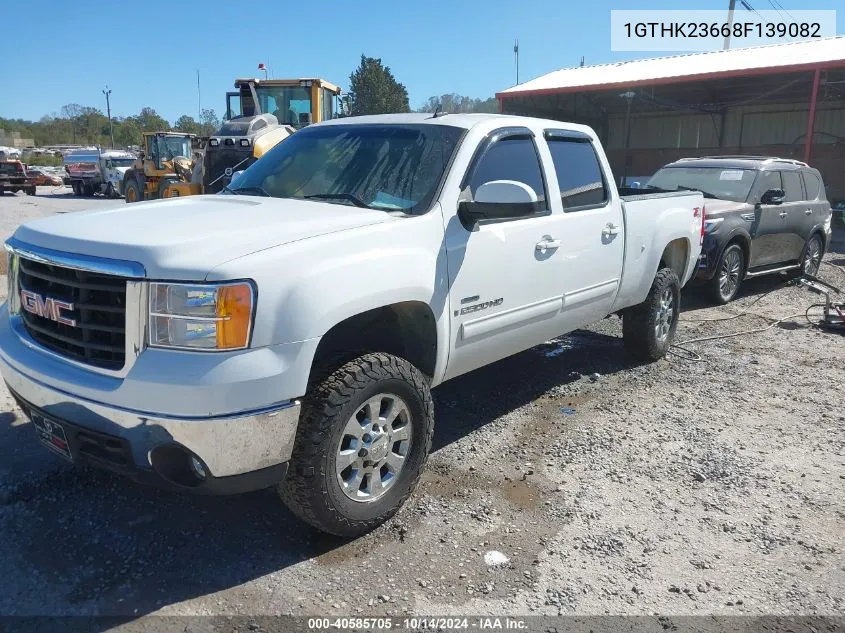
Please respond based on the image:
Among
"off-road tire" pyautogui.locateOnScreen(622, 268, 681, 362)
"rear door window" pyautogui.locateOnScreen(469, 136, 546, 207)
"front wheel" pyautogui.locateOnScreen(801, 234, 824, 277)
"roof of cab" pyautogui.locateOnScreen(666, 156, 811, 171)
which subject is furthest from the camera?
"front wheel" pyautogui.locateOnScreen(801, 234, 824, 277)

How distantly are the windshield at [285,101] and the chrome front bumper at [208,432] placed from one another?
45.4ft

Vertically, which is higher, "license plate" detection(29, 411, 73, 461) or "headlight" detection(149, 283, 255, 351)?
"headlight" detection(149, 283, 255, 351)

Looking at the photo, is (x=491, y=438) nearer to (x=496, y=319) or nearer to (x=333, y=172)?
(x=496, y=319)

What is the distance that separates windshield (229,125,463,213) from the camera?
3682 mm

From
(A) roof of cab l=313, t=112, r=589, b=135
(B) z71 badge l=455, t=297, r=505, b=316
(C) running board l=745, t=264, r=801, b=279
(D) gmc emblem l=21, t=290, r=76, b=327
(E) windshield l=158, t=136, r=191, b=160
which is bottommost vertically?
(C) running board l=745, t=264, r=801, b=279

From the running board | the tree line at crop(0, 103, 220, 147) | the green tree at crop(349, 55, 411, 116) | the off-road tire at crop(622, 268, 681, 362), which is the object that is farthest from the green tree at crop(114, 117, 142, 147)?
the off-road tire at crop(622, 268, 681, 362)

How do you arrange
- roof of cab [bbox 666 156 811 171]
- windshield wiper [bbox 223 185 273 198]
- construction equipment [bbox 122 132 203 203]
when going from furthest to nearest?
construction equipment [bbox 122 132 203 203] < roof of cab [bbox 666 156 811 171] < windshield wiper [bbox 223 185 273 198]

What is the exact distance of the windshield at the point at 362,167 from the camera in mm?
3682

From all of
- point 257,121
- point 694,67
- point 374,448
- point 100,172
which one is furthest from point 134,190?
point 374,448

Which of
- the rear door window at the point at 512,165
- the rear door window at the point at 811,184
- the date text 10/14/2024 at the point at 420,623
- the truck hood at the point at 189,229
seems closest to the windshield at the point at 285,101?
the rear door window at the point at 811,184

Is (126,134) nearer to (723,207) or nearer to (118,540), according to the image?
(723,207)

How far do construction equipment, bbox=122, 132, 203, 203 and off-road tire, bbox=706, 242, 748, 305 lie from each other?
15588 millimetres

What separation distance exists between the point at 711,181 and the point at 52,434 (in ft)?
29.7

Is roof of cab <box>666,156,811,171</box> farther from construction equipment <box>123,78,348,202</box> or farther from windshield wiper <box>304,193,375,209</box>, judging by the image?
windshield wiper <box>304,193,375,209</box>
